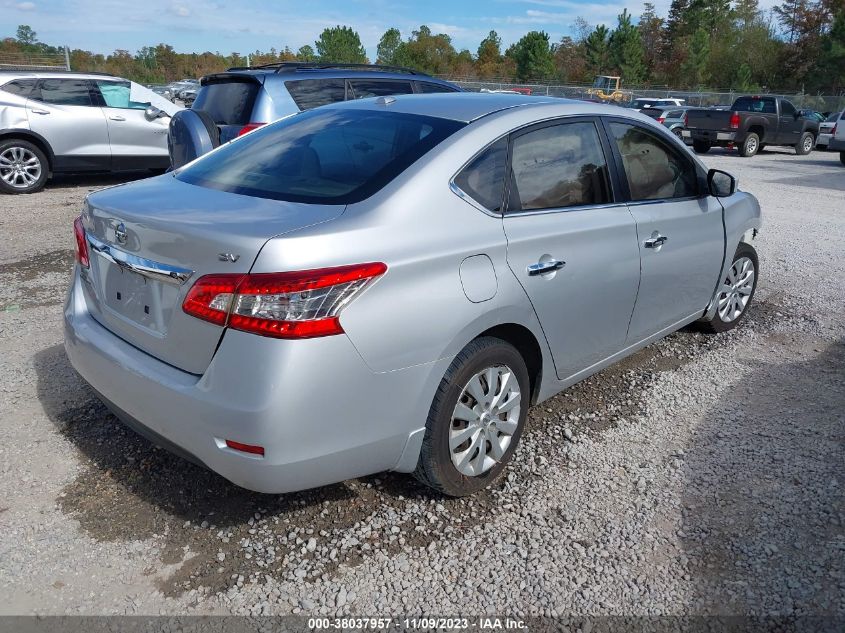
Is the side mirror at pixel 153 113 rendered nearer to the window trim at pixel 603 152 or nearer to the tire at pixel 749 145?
the window trim at pixel 603 152

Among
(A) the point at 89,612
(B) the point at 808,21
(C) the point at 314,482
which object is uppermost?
(B) the point at 808,21

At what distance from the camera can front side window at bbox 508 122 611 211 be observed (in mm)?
3117

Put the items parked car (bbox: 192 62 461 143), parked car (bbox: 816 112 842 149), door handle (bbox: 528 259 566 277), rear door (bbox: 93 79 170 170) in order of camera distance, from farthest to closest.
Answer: parked car (bbox: 816 112 842 149), rear door (bbox: 93 79 170 170), parked car (bbox: 192 62 461 143), door handle (bbox: 528 259 566 277)

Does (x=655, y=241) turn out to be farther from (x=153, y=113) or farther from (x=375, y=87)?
(x=153, y=113)

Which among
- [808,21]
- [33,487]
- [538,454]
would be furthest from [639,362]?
[808,21]

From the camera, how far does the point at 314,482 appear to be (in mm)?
2506

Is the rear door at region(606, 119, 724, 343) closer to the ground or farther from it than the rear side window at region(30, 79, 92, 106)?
closer to the ground

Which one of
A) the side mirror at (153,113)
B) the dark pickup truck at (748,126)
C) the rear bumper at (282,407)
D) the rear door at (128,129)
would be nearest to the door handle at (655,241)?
the rear bumper at (282,407)

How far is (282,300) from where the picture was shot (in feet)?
7.43

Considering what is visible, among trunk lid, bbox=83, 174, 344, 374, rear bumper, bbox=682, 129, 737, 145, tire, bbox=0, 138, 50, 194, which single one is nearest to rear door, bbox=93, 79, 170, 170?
tire, bbox=0, 138, 50, 194

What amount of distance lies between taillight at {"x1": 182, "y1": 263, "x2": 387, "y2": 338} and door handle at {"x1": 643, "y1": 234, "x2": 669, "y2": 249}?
198 centimetres

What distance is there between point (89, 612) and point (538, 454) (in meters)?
2.07

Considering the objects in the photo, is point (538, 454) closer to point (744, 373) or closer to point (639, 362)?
point (639, 362)

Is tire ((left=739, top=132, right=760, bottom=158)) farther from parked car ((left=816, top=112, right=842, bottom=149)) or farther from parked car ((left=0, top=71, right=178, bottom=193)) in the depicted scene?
parked car ((left=0, top=71, right=178, bottom=193))
